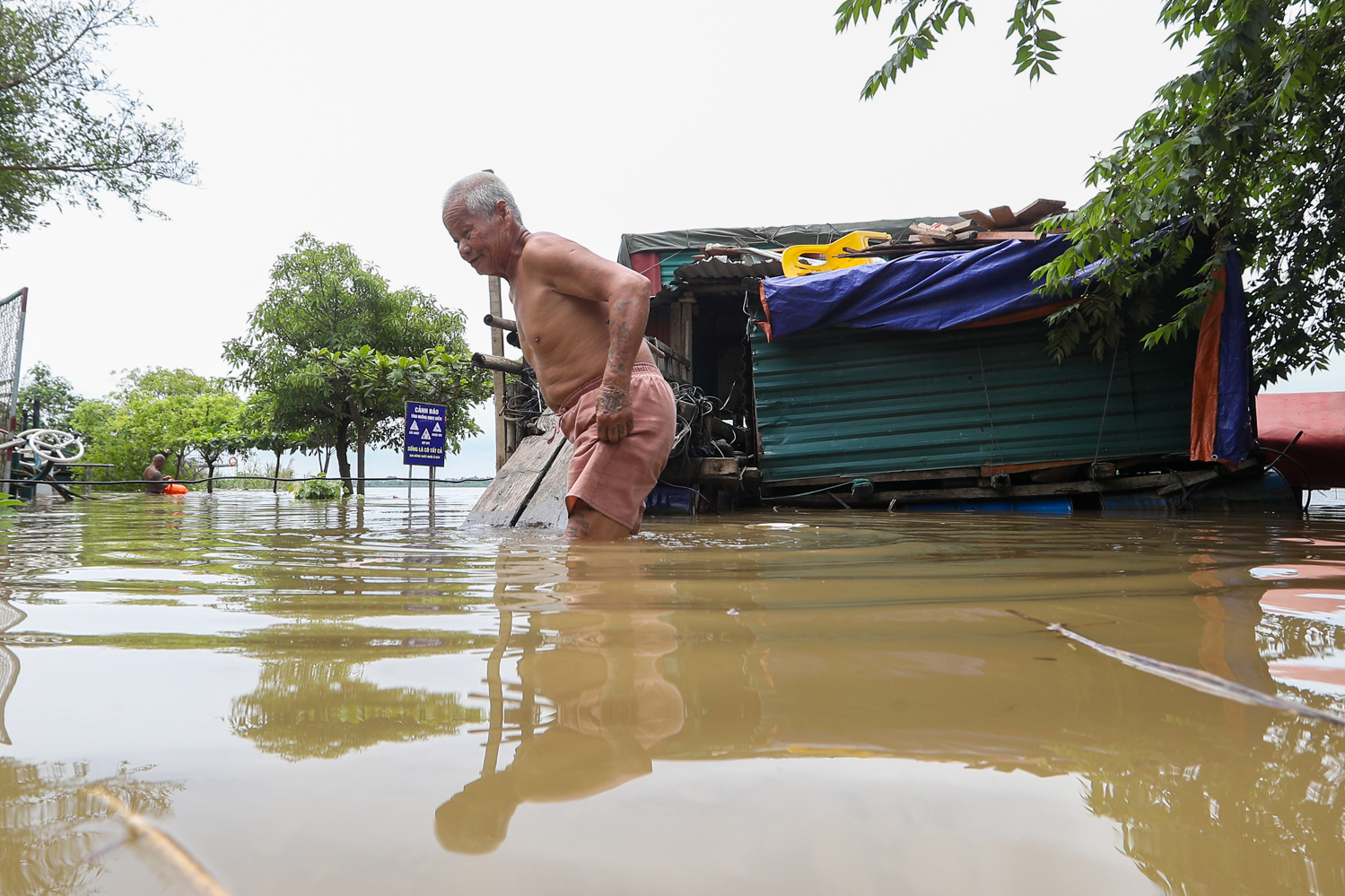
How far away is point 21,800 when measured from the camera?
46cm

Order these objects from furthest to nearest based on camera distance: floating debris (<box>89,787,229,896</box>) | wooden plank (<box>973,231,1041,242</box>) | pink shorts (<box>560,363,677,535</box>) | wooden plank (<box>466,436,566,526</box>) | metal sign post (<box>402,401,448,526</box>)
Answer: metal sign post (<box>402,401,448,526</box>), wooden plank (<box>973,231,1041,242</box>), wooden plank (<box>466,436,566,526</box>), pink shorts (<box>560,363,677,535</box>), floating debris (<box>89,787,229,896</box>)

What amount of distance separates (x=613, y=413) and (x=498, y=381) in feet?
16.9

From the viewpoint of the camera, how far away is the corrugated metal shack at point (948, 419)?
6.76 metres

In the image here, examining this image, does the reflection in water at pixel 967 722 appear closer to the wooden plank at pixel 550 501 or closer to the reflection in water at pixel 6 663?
the reflection in water at pixel 6 663

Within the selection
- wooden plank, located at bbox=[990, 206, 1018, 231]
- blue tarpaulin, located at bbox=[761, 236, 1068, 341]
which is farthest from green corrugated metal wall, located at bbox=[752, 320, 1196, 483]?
wooden plank, located at bbox=[990, 206, 1018, 231]

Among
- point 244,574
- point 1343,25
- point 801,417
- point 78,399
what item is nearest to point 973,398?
point 801,417

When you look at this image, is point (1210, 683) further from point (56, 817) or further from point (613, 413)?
point (613, 413)

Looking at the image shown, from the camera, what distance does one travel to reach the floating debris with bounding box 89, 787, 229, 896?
381mm

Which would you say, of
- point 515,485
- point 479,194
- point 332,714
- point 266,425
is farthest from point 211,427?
point 332,714

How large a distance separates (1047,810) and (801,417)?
24.1ft

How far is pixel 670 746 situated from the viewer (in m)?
0.56

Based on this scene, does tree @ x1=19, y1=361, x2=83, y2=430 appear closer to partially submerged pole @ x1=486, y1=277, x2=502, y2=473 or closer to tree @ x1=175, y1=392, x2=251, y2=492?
tree @ x1=175, y1=392, x2=251, y2=492

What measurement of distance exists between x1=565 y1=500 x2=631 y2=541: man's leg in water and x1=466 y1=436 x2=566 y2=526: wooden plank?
161 centimetres

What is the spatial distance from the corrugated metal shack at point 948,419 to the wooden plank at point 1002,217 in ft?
0.52
